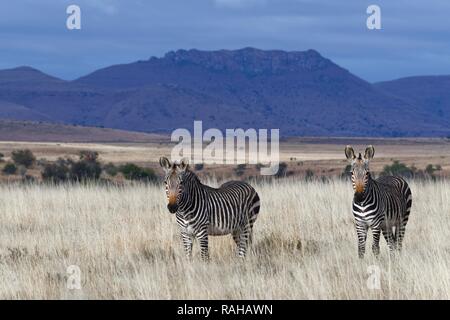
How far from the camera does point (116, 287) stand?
1056 cm

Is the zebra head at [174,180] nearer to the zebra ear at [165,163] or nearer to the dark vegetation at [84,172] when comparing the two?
the zebra ear at [165,163]

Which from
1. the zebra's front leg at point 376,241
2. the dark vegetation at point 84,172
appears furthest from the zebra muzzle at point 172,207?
the dark vegetation at point 84,172

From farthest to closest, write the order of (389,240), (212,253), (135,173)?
(135,173)
(212,253)
(389,240)

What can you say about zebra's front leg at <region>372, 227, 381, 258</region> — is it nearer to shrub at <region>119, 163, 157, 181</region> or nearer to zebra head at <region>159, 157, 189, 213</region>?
zebra head at <region>159, 157, 189, 213</region>

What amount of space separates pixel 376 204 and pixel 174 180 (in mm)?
2701

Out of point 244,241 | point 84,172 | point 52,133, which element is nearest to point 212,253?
point 244,241

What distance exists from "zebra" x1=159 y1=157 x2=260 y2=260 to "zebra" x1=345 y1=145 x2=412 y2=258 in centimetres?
165

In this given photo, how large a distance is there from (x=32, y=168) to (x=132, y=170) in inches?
441

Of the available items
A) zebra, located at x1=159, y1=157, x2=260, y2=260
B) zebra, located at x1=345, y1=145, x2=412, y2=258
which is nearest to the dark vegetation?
zebra, located at x1=159, y1=157, x2=260, y2=260

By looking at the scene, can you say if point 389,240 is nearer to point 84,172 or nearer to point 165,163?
point 165,163

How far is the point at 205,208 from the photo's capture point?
11.7m

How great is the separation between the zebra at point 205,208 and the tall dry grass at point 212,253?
32 cm
